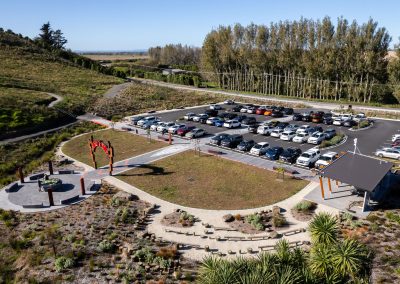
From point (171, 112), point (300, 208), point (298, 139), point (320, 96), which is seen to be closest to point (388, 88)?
point (320, 96)

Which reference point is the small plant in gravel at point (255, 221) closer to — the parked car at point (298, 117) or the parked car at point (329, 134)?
the parked car at point (329, 134)

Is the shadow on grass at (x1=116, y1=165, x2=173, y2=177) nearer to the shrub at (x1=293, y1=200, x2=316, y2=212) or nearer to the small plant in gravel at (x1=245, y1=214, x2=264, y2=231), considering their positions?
the small plant in gravel at (x1=245, y1=214, x2=264, y2=231)

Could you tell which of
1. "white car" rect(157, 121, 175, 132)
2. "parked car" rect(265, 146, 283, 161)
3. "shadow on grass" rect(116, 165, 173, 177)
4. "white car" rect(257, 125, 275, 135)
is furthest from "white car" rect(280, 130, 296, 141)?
"shadow on grass" rect(116, 165, 173, 177)

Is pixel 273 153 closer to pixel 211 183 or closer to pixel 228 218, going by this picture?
pixel 211 183

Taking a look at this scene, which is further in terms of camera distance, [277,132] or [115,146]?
[277,132]

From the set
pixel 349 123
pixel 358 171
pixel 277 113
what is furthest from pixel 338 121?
pixel 358 171

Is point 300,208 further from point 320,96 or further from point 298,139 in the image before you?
point 320,96
